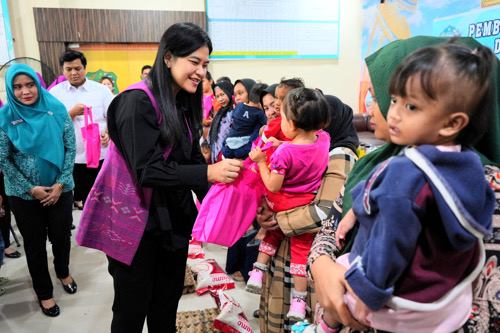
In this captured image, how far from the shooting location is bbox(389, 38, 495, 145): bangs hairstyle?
0.68m

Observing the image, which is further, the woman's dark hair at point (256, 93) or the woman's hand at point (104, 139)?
the woman's hand at point (104, 139)

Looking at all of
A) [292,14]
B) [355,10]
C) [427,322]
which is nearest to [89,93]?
[427,322]

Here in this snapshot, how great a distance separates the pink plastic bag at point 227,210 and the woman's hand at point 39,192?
4.70 feet

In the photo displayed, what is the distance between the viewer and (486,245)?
79 centimetres

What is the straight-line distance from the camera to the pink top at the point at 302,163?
172 centimetres

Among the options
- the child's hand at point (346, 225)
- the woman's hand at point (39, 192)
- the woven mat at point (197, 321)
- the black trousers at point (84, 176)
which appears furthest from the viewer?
the black trousers at point (84, 176)

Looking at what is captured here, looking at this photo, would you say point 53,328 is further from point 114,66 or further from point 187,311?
point 114,66

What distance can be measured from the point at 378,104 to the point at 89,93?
3.49 meters

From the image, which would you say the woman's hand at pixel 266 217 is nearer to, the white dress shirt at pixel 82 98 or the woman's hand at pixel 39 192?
the woman's hand at pixel 39 192

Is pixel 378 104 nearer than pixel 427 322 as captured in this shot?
No

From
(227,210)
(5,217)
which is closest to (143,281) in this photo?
(227,210)

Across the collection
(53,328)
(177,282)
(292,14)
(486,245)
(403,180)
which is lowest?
(53,328)

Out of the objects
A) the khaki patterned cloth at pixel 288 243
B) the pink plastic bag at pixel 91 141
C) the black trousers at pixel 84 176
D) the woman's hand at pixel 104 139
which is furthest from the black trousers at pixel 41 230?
the khaki patterned cloth at pixel 288 243

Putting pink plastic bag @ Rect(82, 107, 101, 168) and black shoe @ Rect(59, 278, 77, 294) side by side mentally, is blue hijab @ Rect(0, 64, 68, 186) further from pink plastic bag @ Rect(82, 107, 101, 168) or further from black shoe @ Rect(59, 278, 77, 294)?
black shoe @ Rect(59, 278, 77, 294)
